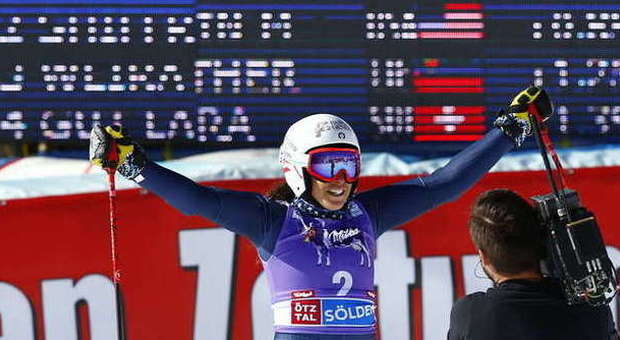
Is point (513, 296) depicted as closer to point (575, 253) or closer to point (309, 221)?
point (575, 253)

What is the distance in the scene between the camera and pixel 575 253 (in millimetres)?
2932

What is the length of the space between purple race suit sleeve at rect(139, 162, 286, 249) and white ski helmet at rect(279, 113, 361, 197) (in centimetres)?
11

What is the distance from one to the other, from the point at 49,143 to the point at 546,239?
308cm

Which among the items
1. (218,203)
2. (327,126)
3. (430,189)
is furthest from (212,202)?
(430,189)

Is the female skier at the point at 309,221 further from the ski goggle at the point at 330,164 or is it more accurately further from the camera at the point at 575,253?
the camera at the point at 575,253

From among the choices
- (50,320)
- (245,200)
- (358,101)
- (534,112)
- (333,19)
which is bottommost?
(50,320)

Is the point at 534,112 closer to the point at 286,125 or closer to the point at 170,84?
the point at 286,125

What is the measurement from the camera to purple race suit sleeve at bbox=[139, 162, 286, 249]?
11.5 feet

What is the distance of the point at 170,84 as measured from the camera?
207 inches

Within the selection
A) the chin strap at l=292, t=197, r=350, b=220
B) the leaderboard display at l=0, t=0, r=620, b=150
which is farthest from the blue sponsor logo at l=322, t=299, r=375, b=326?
the leaderboard display at l=0, t=0, r=620, b=150

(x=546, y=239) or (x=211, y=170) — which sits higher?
(x=211, y=170)

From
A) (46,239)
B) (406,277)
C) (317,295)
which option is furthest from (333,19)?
(317,295)

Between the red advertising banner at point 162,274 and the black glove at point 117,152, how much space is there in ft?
5.33

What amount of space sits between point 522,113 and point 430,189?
0.40m
